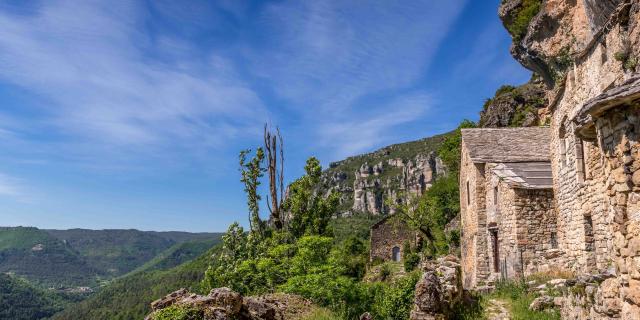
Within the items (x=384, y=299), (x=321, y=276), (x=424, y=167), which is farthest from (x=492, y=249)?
(x=424, y=167)

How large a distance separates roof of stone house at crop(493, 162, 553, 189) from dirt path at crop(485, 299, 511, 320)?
512 centimetres

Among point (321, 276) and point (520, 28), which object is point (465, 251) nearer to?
point (321, 276)

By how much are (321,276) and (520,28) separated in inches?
Result: 1013

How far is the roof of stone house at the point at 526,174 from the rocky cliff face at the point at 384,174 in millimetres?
116671

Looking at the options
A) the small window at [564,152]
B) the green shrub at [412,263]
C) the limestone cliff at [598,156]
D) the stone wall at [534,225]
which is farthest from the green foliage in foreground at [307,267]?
the green shrub at [412,263]

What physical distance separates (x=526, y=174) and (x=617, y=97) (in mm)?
13463

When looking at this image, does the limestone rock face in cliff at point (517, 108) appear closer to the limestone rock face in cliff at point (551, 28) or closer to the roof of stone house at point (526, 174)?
the limestone rock face in cliff at point (551, 28)

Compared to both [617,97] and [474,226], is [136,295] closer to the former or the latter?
[474,226]

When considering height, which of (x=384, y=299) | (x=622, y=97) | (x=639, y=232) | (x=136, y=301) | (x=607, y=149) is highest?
(x=622, y=97)

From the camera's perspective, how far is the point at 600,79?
10898 millimetres

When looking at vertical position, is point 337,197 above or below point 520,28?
below

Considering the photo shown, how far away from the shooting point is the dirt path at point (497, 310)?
35.0ft

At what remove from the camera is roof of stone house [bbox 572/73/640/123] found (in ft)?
13.8

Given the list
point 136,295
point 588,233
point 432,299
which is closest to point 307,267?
point 432,299
